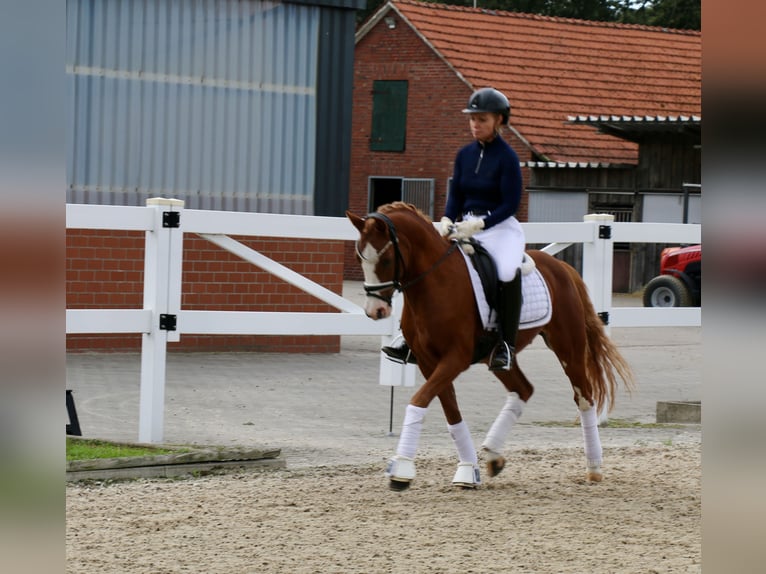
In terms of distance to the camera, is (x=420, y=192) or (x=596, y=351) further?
(x=420, y=192)

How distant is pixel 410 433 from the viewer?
253 inches

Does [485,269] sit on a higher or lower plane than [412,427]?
higher

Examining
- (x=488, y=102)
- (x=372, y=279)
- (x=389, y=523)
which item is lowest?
(x=389, y=523)

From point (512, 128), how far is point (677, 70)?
7243 millimetres

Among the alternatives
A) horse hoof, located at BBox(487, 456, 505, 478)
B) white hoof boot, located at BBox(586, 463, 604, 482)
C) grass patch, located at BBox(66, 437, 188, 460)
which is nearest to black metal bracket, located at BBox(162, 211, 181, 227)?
grass patch, located at BBox(66, 437, 188, 460)

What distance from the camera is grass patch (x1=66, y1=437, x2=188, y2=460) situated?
7.50 m

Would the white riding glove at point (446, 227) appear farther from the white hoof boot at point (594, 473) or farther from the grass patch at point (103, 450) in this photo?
the grass patch at point (103, 450)

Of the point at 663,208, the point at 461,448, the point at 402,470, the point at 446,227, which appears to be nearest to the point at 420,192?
the point at 663,208

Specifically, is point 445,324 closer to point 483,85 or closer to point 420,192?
point 420,192

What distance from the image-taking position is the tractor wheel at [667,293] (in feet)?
72.3

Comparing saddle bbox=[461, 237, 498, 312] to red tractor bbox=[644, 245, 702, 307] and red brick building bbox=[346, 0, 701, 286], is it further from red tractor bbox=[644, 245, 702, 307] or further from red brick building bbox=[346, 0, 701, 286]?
red brick building bbox=[346, 0, 701, 286]

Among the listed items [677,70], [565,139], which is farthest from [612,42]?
[565,139]

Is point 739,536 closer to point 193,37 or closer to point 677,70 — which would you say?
point 193,37

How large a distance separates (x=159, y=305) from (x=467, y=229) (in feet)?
8.32
